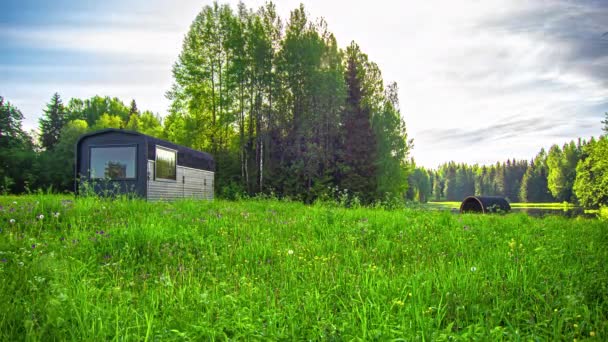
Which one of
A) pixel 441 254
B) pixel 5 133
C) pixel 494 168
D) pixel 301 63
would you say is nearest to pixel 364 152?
pixel 301 63

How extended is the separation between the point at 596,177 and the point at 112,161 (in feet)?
151

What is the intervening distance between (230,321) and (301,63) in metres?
27.3

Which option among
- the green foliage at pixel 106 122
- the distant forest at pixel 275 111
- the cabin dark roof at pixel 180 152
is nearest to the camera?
the cabin dark roof at pixel 180 152

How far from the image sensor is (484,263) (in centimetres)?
433

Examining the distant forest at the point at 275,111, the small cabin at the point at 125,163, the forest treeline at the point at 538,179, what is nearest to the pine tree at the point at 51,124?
the distant forest at the point at 275,111

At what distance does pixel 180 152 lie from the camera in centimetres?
1855

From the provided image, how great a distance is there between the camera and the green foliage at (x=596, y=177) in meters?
30.9

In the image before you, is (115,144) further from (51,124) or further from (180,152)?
(51,124)

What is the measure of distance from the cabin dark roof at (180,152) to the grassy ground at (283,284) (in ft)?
29.7

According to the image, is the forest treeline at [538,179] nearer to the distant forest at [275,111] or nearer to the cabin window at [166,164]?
the distant forest at [275,111]

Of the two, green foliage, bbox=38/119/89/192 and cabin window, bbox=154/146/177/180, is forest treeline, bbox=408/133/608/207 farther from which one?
green foliage, bbox=38/119/89/192

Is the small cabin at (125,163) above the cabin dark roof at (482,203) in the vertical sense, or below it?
above

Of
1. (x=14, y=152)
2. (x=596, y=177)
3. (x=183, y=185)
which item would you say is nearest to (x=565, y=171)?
(x=596, y=177)

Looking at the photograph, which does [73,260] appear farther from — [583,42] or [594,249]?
[583,42]
